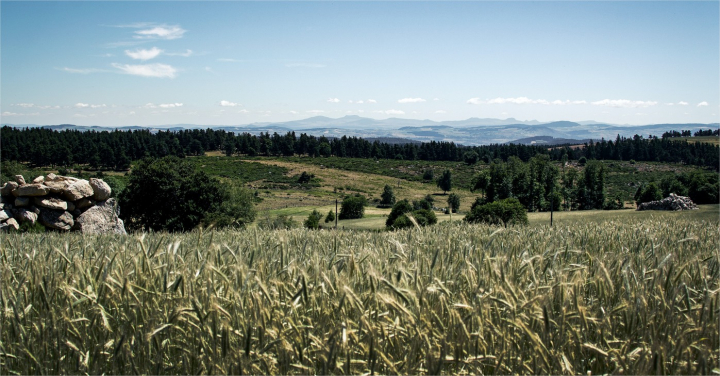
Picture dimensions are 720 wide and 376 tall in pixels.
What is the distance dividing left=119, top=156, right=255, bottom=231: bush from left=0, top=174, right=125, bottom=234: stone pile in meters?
19.7

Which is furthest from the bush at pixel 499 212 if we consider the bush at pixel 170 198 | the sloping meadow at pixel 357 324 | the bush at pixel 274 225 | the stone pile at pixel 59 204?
the sloping meadow at pixel 357 324

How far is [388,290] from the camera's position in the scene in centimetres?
285

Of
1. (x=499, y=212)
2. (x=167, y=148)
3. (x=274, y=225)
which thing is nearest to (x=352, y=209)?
(x=499, y=212)

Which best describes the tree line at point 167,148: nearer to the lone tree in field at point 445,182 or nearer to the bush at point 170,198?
the lone tree in field at point 445,182

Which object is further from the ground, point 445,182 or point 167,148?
point 167,148

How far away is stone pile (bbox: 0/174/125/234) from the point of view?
60.6ft

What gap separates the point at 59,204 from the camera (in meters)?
19.5

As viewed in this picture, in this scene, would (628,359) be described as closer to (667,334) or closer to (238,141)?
(667,334)

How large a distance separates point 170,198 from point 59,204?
23588 mm

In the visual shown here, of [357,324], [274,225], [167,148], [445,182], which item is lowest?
[445,182]

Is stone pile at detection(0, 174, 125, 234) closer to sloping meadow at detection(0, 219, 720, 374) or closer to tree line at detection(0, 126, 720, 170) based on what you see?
sloping meadow at detection(0, 219, 720, 374)

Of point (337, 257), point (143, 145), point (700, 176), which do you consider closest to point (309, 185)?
point (143, 145)

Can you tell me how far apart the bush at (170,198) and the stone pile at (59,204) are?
19.7m

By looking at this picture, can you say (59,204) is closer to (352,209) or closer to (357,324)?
(357,324)
